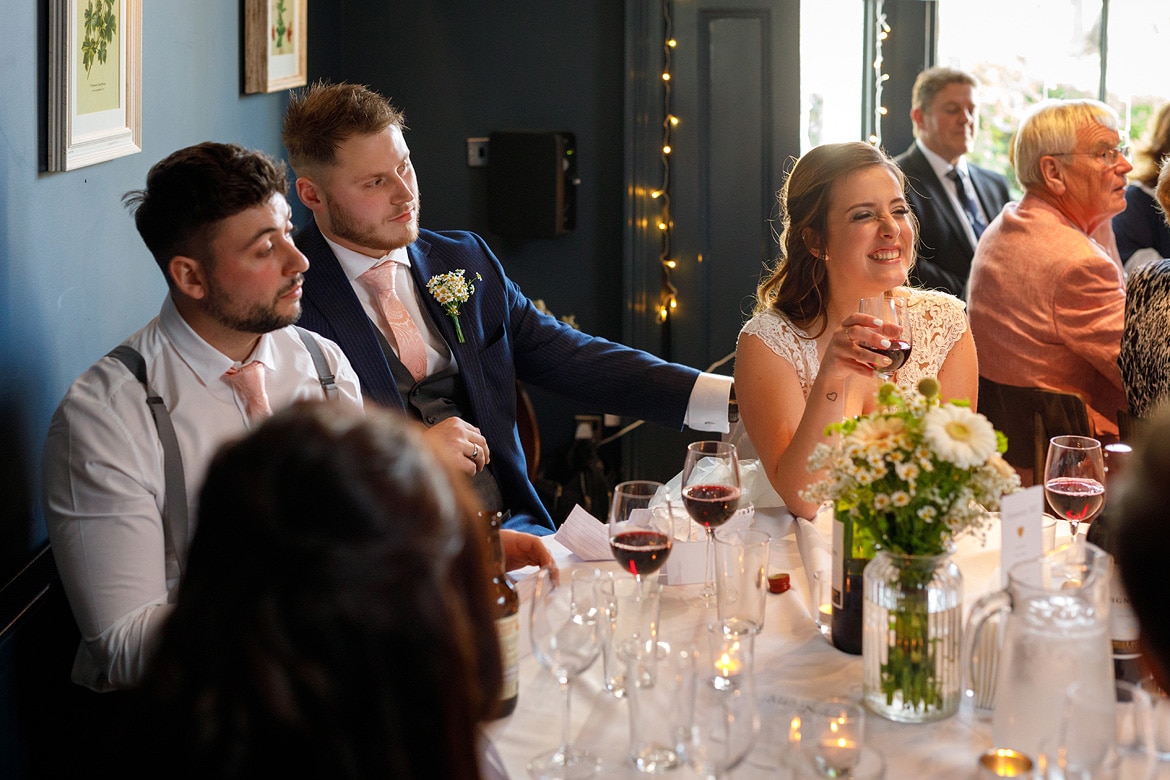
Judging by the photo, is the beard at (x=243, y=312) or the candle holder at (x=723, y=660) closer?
→ the candle holder at (x=723, y=660)

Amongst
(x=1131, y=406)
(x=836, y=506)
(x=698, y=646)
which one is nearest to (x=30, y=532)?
(x=698, y=646)

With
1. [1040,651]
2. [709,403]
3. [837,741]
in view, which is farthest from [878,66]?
[837,741]

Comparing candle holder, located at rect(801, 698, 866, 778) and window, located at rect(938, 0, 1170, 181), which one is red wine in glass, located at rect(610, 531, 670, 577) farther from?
window, located at rect(938, 0, 1170, 181)

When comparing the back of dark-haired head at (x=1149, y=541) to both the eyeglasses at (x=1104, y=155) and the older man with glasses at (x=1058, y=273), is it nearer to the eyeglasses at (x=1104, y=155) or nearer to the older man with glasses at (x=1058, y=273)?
the older man with glasses at (x=1058, y=273)

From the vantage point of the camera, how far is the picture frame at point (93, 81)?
78.4 inches

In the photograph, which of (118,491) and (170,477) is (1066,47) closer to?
(170,477)

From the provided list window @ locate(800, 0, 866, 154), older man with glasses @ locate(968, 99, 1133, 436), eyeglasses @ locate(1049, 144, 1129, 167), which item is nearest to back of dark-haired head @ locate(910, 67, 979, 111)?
window @ locate(800, 0, 866, 154)

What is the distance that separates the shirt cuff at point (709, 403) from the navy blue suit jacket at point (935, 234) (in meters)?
2.27

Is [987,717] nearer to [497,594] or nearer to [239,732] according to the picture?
[497,594]

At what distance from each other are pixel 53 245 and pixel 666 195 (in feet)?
9.66

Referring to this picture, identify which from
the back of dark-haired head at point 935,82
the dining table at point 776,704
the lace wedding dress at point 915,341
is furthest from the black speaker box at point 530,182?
the dining table at point 776,704

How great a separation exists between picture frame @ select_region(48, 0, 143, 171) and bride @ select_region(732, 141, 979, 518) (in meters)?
1.34

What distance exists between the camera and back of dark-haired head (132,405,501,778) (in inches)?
30.0

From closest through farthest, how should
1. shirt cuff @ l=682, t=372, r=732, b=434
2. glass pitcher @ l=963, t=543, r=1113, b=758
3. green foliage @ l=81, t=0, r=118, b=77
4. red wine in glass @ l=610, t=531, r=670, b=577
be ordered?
glass pitcher @ l=963, t=543, r=1113, b=758, red wine in glass @ l=610, t=531, r=670, b=577, green foliage @ l=81, t=0, r=118, b=77, shirt cuff @ l=682, t=372, r=732, b=434
